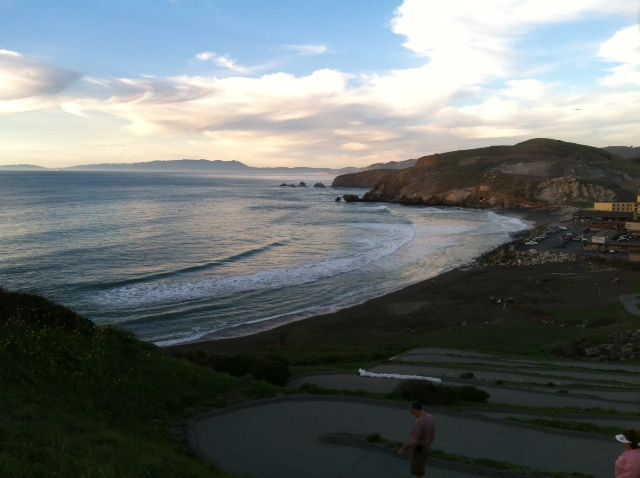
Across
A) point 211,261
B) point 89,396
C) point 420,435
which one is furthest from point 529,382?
point 211,261

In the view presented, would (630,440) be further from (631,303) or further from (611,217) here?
(611,217)

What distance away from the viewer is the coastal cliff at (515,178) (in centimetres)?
11150

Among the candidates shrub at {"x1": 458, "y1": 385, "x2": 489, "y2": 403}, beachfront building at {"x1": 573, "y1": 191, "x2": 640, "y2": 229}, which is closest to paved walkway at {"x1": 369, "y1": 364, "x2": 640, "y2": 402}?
shrub at {"x1": 458, "y1": 385, "x2": 489, "y2": 403}

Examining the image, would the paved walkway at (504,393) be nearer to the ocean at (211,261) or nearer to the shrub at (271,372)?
the shrub at (271,372)

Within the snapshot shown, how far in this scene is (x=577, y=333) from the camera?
24078 millimetres

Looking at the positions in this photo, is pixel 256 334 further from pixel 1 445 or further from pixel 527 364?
pixel 1 445

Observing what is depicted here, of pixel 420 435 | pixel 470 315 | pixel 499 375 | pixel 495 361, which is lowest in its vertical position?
pixel 470 315

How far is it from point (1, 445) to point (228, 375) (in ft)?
28.4

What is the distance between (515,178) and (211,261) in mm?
97841

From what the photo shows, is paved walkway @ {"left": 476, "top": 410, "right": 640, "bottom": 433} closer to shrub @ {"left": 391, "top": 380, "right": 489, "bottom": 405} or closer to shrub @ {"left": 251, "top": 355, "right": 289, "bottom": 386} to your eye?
shrub @ {"left": 391, "top": 380, "right": 489, "bottom": 405}

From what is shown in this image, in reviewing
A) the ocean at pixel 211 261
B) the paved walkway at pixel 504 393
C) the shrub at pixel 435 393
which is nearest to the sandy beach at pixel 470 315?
the ocean at pixel 211 261

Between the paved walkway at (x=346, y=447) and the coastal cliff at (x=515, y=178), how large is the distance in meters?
103

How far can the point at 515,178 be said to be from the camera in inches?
4936

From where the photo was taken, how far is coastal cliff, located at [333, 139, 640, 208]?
366 ft
